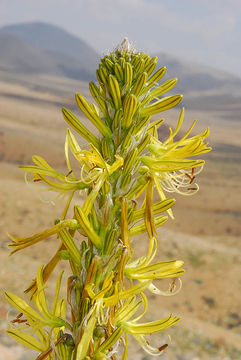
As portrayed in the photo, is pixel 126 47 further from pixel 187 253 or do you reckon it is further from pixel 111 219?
pixel 187 253

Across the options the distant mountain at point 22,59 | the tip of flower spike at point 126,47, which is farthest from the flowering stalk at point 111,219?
the distant mountain at point 22,59

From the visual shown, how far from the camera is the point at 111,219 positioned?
2.09 metres

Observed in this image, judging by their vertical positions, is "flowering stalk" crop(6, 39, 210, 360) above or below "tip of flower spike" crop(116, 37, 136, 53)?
below

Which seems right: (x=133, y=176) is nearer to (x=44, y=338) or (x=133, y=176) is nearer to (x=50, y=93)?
(x=44, y=338)

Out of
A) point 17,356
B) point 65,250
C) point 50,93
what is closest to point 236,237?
point 17,356

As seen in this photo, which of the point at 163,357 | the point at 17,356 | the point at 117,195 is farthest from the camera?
the point at 163,357

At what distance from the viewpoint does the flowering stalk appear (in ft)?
6.58

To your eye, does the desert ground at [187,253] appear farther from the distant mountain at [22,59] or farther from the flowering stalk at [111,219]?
the distant mountain at [22,59]

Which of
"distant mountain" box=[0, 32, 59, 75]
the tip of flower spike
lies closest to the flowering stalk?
the tip of flower spike

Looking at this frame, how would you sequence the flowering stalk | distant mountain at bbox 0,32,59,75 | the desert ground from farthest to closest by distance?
distant mountain at bbox 0,32,59,75, the desert ground, the flowering stalk

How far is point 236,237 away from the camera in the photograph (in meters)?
22.5

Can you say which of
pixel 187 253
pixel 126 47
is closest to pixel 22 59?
pixel 187 253

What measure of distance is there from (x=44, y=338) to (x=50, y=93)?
96.3 m

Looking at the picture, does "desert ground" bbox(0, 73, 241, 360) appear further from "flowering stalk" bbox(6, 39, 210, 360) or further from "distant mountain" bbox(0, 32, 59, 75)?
"distant mountain" bbox(0, 32, 59, 75)
